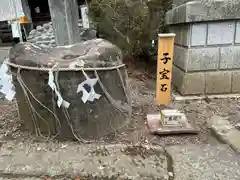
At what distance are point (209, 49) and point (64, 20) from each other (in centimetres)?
210

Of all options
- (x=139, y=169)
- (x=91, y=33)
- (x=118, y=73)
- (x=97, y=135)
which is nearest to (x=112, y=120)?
(x=97, y=135)

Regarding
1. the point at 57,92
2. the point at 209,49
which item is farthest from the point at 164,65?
the point at 57,92

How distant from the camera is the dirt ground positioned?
2367mm

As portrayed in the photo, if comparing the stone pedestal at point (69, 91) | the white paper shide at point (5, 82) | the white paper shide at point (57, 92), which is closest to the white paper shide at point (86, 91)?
the stone pedestal at point (69, 91)

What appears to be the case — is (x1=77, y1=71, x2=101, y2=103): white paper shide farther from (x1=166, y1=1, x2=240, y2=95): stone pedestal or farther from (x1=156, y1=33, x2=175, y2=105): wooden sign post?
(x1=166, y1=1, x2=240, y2=95): stone pedestal

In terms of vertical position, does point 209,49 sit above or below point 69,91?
above

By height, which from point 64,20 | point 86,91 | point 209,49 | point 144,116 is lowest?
point 144,116

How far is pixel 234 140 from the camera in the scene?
7.64 ft

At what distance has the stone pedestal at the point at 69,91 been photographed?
2.16 metres

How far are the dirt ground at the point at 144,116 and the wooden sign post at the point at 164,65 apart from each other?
179 mm

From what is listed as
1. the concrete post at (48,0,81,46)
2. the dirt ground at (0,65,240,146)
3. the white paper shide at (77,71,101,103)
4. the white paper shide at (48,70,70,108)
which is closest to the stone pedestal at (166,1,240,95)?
the dirt ground at (0,65,240,146)

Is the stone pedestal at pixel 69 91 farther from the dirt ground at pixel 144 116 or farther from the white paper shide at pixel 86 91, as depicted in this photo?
the dirt ground at pixel 144 116

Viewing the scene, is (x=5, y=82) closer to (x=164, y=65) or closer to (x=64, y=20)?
(x=64, y=20)

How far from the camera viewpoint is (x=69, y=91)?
7.10 feet
